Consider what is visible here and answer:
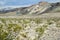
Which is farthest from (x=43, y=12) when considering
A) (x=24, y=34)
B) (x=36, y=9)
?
(x=24, y=34)

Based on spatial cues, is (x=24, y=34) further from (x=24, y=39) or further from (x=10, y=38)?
(x=10, y=38)

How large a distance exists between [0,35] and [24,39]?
332 centimetres

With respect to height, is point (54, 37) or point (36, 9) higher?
point (54, 37)

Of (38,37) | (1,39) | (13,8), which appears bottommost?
(13,8)

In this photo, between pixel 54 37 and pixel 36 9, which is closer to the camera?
pixel 54 37

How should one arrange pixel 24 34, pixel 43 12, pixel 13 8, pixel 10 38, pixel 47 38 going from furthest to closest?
pixel 13 8 < pixel 43 12 < pixel 24 34 < pixel 47 38 < pixel 10 38

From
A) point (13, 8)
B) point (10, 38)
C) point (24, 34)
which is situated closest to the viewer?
point (10, 38)

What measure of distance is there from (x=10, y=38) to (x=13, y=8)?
116291mm

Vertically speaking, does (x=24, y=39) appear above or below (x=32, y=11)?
above

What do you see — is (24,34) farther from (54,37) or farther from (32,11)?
(32,11)

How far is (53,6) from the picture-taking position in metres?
114

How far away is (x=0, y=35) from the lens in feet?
80.9

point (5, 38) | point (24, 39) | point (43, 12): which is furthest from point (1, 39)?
point (43, 12)

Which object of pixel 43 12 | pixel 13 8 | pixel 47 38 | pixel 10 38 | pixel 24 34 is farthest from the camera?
pixel 13 8
